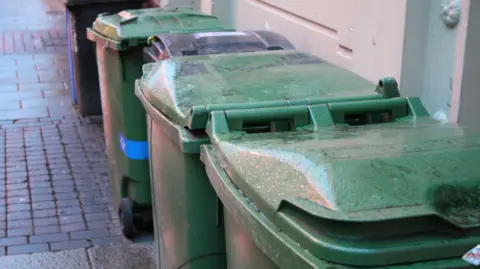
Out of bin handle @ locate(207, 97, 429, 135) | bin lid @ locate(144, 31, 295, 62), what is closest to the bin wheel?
bin lid @ locate(144, 31, 295, 62)

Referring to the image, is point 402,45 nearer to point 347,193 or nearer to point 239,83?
point 239,83

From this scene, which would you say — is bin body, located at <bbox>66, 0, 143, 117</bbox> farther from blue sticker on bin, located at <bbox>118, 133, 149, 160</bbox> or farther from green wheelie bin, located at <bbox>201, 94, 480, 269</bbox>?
green wheelie bin, located at <bbox>201, 94, 480, 269</bbox>

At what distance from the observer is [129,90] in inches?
189

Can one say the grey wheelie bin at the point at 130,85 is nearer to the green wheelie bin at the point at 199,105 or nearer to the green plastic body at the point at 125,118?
the green plastic body at the point at 125,118

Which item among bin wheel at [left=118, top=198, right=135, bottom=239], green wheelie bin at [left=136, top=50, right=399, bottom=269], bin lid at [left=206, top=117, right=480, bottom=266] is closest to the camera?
bin lid at [left=206, top=117, right=480, bottom=266]

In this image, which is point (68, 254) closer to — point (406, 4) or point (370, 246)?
point (406, 4)

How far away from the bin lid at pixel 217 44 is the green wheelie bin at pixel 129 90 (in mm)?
570

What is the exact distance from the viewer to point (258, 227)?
2.07 meters

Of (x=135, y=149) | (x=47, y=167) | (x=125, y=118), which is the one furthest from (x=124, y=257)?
(x=47, y=167)

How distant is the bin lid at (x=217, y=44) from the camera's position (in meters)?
4.04

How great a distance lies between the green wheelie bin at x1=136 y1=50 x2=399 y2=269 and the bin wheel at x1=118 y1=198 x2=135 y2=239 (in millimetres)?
1504

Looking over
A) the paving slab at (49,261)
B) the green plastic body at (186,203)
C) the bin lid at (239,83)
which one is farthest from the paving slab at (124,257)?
the bin lid at (239,83)

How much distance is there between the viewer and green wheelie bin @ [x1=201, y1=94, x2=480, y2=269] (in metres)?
1.82

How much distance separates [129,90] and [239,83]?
1.78 metres
